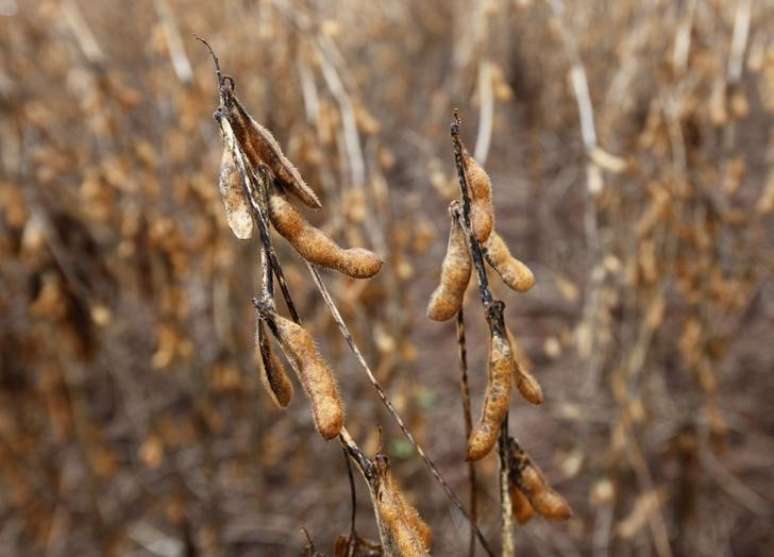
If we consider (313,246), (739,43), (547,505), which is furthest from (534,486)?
(739,43)

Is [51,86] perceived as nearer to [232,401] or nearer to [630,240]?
[232,401]

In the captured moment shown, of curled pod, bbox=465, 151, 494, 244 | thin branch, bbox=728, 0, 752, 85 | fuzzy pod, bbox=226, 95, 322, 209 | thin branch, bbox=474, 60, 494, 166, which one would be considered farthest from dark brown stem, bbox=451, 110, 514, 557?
thin branch, bbox=728, 0, 752, 85

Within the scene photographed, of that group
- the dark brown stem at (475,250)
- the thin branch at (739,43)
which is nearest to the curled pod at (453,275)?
the dark brown stem at (475,250)

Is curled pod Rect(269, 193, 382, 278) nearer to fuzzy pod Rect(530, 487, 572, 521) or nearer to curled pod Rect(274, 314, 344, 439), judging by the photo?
curled pod Rect(274, 314, 344, 439)

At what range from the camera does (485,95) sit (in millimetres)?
1729

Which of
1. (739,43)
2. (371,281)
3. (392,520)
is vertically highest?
(739,43)

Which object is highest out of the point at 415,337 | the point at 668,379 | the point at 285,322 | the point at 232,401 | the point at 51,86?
the point at 51,86

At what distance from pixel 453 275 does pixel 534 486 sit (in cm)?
27

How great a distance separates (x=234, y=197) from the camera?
753 millimetres

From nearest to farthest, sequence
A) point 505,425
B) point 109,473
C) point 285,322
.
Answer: point 285,322 → point 505,425 → point 109,473

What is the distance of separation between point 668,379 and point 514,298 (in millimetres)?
627

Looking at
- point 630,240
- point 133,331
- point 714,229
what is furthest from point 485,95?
point 133,331

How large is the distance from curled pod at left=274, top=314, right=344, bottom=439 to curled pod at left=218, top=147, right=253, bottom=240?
86 mm

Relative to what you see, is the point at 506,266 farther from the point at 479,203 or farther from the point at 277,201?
the point at 277,201
